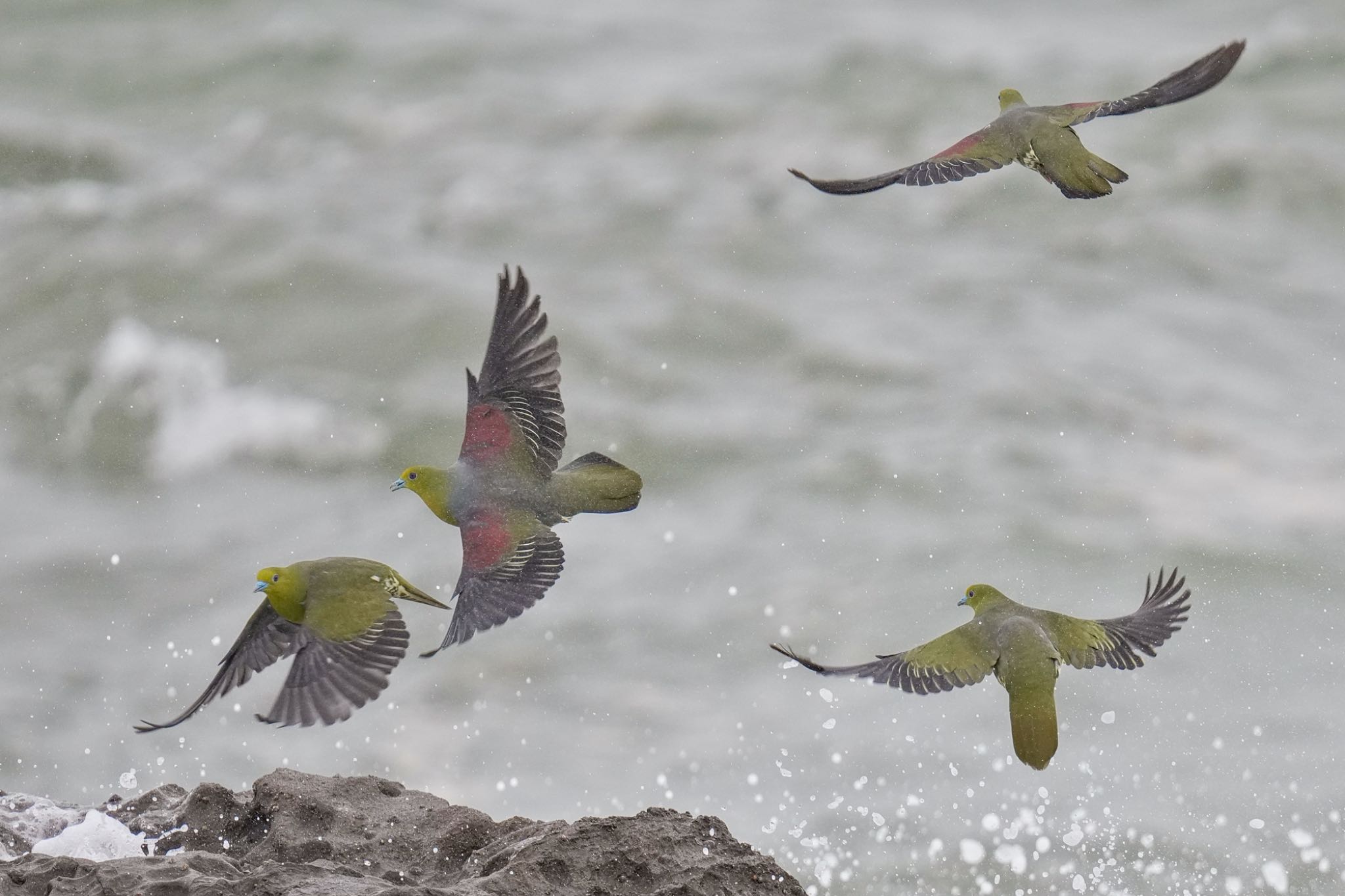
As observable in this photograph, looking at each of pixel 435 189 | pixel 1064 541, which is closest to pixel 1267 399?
pixel 1064 541

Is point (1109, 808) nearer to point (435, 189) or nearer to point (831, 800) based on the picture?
point (831, 800)

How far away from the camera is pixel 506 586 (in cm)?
405

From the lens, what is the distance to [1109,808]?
7.02 meters

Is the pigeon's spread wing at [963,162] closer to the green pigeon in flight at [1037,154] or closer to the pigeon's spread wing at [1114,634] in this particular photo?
the green pigeon in flight at [1037,154]

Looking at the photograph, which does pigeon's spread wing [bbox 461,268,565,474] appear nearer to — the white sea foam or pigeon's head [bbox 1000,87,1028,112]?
pigeon's head [bbox 1000,87,1028,112]

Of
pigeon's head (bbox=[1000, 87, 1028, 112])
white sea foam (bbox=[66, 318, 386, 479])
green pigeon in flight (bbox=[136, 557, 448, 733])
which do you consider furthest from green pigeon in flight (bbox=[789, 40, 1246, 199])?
white sea foam (bbox=[66, 318, 386, 479])

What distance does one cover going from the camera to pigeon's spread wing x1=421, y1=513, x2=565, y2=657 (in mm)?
4004

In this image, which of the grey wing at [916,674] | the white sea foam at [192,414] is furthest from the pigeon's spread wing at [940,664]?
the white sea foam at [192,414]

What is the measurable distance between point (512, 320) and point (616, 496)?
54 centimetres

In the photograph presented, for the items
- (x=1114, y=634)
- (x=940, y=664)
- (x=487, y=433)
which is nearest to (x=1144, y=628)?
(x=1114, y=634)

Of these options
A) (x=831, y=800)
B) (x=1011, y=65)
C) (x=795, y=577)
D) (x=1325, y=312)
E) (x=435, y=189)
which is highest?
(x=1011, y=65)

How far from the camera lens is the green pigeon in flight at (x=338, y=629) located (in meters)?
3.95

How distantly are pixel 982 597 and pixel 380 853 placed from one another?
1.80 m

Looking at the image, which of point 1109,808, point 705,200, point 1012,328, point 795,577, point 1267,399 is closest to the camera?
point 1109,808
